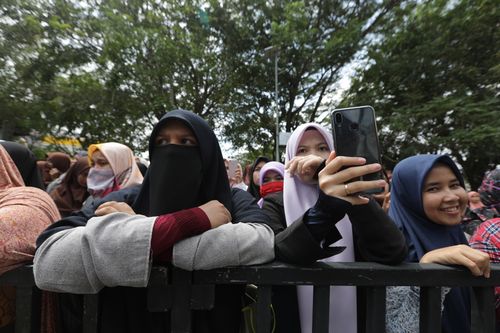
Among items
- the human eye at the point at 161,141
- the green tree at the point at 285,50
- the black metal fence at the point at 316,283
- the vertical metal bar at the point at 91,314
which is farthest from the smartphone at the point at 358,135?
the green tree at the point at 285,50

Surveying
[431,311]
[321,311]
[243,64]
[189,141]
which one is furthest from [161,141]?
[243,64]

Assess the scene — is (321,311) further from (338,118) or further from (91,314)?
(91,314)

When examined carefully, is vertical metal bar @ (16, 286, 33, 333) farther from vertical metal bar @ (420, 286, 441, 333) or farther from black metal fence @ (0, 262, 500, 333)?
vertical metal bar @ (420, 286, 441, 333)

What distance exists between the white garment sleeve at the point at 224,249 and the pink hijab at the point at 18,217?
54cm

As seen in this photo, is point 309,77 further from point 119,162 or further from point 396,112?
point 119,162

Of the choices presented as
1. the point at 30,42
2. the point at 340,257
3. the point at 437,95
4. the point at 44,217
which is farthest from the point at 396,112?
the point at 30,42

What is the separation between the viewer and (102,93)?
10.9 metres

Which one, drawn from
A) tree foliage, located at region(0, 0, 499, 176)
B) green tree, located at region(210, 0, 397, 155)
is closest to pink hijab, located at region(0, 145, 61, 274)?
tree foliage, located at region(0, 0, 499, 176)

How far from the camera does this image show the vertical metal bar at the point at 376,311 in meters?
1.12

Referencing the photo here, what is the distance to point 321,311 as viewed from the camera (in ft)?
3.65

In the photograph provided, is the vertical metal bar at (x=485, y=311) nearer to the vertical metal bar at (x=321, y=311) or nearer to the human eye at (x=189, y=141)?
the vertical metal bar at (x=321, y=311)

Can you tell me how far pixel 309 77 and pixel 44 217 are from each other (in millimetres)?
12263

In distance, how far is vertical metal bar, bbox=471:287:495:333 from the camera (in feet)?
3.71

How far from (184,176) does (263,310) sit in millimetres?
611
